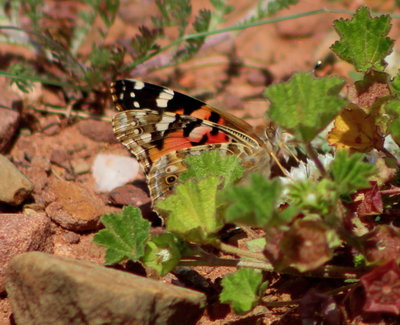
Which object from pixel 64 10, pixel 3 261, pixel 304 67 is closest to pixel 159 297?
pixel 3 261

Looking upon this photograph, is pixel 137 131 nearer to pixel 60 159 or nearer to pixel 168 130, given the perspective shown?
pixel 168 130

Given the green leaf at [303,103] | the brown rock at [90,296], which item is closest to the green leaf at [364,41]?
the green leaf at [303,103]

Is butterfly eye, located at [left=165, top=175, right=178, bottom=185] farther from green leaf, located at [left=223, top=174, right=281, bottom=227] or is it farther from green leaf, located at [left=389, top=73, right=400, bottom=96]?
green leaf, located at [left=223, top=174, right=281, bottom=227]

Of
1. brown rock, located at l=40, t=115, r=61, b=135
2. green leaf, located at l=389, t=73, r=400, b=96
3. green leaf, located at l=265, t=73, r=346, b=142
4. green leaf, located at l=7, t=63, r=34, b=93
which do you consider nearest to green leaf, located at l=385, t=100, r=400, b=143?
green leaf, located at l=389, t=73, r=400, b=96

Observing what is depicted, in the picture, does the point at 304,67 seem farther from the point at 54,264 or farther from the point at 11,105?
the point at 54,264

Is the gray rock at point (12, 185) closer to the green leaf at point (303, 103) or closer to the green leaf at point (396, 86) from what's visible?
the green leaf at point (303, 103)
